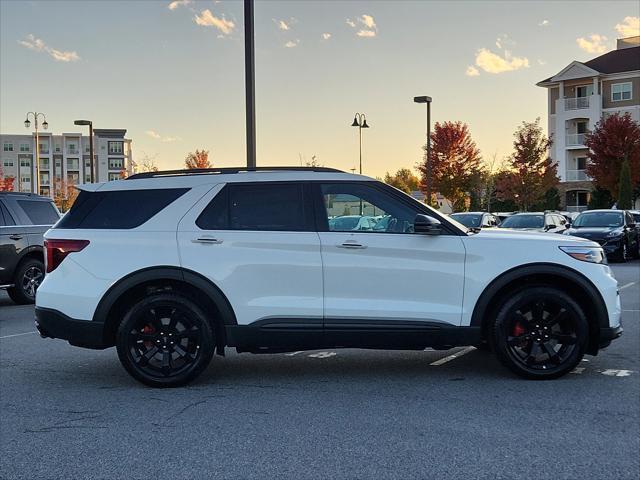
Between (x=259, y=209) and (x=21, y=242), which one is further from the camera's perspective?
(x=21, y=242)

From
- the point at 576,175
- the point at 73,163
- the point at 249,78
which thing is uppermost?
the point at 73,163

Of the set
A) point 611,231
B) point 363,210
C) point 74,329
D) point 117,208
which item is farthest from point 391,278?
point 611,231

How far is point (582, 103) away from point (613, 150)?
9.19 meters

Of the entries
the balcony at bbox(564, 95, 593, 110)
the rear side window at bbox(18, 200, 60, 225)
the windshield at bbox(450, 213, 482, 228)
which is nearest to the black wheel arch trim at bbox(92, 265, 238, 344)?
the rear side window at bbox(18, 200, 60, 225)

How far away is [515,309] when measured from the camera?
19.1 feet

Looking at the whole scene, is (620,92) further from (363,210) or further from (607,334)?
(363,210)

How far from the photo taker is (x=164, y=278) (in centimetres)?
579

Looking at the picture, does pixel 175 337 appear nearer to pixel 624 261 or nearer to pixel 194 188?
pixel 194 188

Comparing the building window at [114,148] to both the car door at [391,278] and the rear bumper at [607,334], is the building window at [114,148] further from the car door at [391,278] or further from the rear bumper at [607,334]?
the rear bumper at [607,334]

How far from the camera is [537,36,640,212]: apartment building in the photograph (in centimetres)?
5619

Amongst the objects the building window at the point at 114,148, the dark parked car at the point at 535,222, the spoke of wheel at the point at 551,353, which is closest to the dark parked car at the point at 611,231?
the dark parked car at the point at 535,222

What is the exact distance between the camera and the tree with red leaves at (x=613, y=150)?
49.5m

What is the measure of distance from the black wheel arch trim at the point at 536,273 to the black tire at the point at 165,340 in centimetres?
228

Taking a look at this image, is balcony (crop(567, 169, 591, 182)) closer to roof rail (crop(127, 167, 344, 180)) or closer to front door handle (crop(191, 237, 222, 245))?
roof rail (crop(127, 167, 344, 180))
